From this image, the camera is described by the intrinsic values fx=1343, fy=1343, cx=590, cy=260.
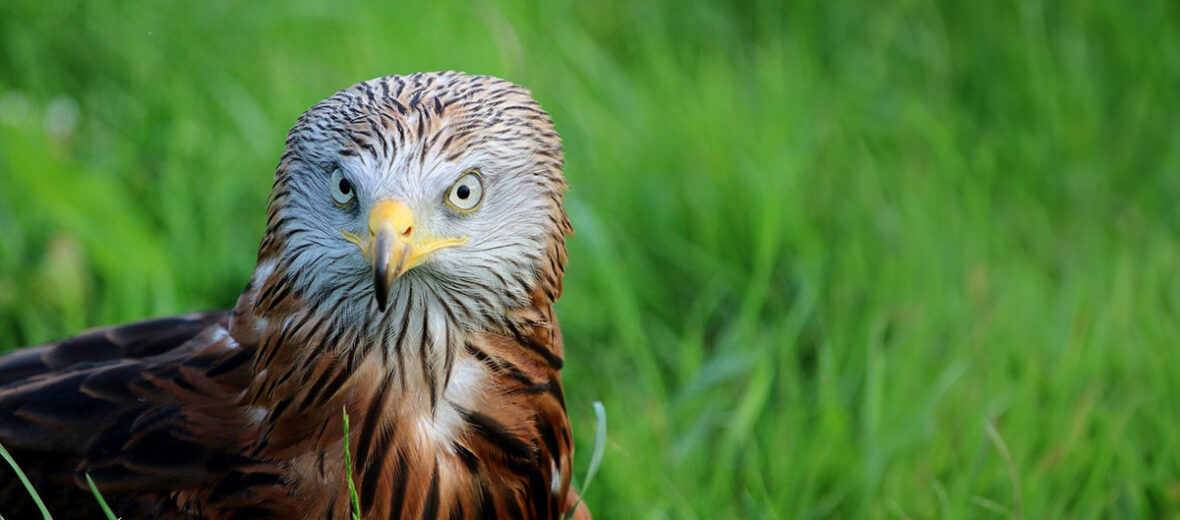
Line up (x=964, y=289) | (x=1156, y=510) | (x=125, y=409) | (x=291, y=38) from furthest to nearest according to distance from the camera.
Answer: (x=291, y=38)
(x=964, y=289)
(x=1156, y=510)
(x=125, y=409)

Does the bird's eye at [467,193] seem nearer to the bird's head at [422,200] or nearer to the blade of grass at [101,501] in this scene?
the bird's head at [422,200]

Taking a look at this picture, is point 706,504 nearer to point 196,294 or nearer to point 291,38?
point 196,294

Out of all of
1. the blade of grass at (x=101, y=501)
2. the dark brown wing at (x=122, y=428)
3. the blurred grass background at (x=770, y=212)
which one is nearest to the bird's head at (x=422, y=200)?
the dark brown wing at (x=122, y=428)


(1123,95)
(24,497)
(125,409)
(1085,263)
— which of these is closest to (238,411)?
(125,409)

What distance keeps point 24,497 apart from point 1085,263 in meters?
3.53

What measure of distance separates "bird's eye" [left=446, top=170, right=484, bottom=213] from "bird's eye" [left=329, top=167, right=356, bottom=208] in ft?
0.59

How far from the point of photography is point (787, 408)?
377 centimetres

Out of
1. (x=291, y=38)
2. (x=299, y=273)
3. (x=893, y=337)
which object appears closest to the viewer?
(x=299, y=273)

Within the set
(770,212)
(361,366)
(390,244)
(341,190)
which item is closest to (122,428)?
(361,366)

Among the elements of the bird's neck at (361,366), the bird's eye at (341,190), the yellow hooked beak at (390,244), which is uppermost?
the bird's eye at (341,190)

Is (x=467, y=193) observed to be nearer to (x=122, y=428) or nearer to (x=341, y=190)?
(x=341, y=190)

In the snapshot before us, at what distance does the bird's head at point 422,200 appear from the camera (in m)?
2.46

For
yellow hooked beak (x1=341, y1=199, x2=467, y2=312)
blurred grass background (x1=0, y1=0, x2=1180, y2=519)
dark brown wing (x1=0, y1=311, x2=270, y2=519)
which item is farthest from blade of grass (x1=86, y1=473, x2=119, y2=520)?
blurred grass background (x1=0, y1=0, x2=1180, y2=519)

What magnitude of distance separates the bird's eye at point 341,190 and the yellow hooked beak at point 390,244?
61mm
